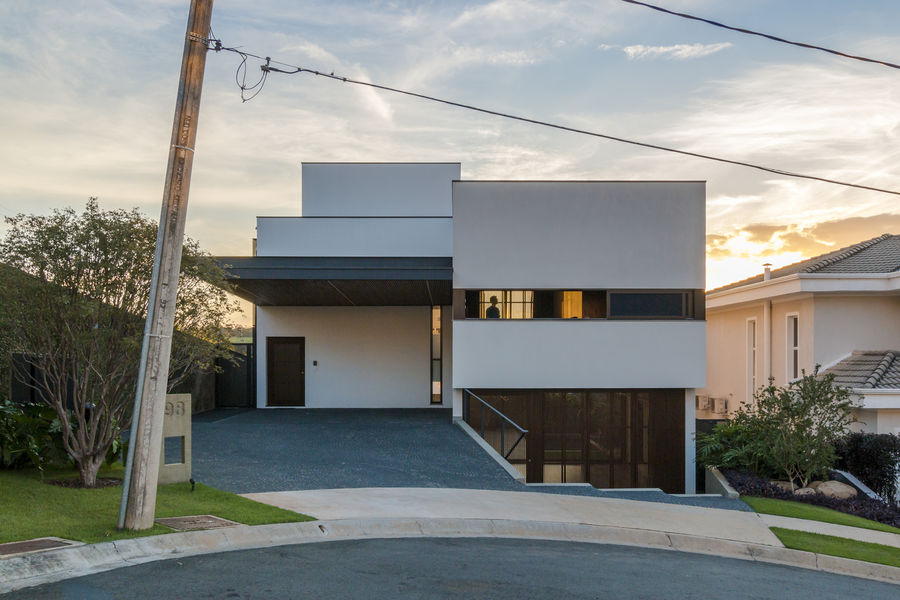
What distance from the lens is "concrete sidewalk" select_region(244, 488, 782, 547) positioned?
29.8 ft

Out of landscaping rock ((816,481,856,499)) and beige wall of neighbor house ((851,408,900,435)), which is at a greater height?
beige wall of neighbor house ((851,408,900,435))

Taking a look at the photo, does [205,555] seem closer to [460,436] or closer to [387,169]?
[460,436]

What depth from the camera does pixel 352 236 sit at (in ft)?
68.1

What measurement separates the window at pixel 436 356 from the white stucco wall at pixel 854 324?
10438mm

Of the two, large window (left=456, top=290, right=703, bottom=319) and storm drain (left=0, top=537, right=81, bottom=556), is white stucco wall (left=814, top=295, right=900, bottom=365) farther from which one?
storm drain (left=0, top=537, right=81, bottom=556)

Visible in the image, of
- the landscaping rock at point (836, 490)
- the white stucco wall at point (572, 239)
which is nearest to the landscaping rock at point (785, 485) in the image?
the landscaping rock at point (836, 490)

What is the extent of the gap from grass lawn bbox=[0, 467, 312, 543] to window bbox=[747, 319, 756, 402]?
1838cm

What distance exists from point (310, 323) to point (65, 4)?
39.7ft

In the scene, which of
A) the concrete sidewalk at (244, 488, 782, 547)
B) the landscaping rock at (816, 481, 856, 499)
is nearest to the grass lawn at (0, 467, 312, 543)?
the concrete sidewalk at (244, 488, 782, 547)

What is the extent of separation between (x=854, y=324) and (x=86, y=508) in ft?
60.5

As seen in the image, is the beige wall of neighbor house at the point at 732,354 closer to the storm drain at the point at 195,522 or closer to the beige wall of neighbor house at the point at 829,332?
the beige wall of neighbor house at the point at 829,332

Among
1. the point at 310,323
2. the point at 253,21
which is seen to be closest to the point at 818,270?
the point at 310,323

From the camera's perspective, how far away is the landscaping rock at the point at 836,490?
12453mm

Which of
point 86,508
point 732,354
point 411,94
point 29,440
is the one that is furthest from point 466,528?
point 732,354
